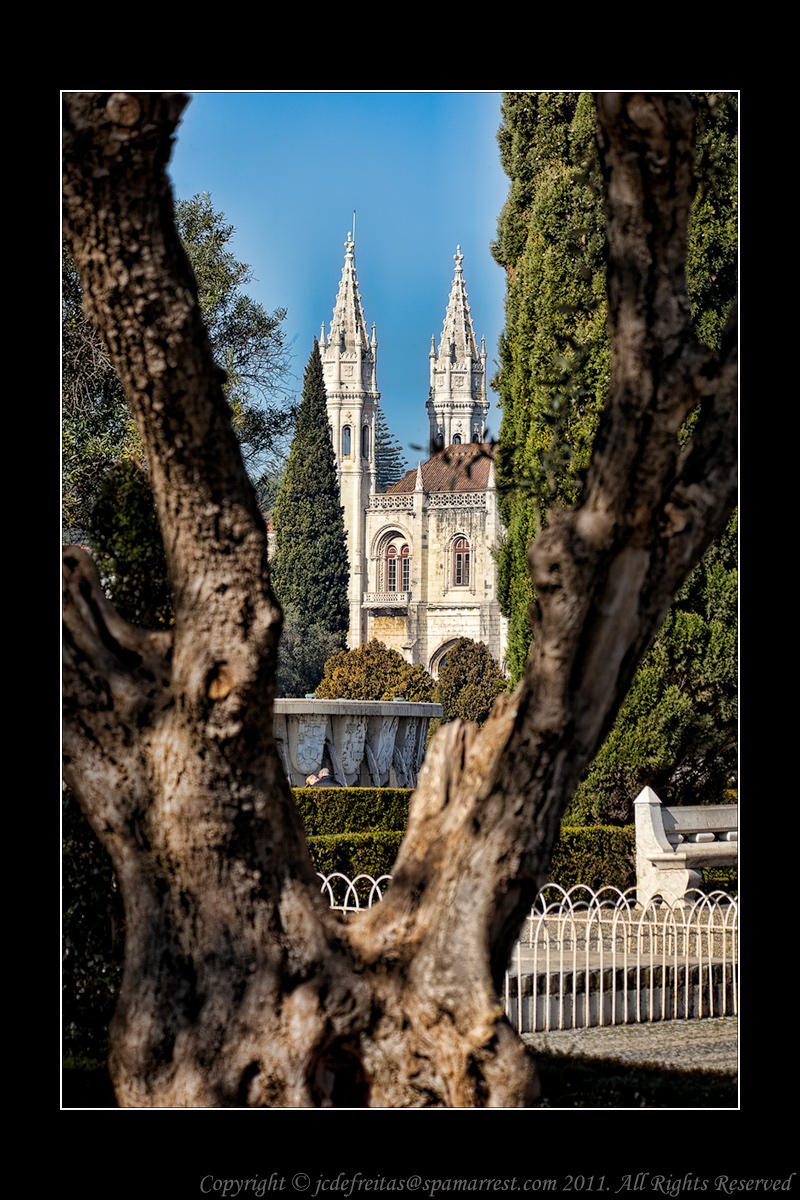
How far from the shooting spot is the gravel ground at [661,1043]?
20.6ft

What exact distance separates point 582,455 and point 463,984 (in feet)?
30.2

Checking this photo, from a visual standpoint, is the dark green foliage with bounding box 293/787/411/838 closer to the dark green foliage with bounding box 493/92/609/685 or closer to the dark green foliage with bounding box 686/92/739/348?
the dark green foliage with bounding box 493/92/609/685

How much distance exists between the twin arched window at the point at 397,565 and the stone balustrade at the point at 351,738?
5086 cm

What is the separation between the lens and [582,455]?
41.2ft

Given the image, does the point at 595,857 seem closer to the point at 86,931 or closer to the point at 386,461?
the point at 86,931

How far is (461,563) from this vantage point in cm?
6731

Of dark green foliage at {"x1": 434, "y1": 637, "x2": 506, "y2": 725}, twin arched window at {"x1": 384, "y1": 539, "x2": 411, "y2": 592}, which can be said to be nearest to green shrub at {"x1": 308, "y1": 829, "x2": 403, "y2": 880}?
dark green foliage at {"x1": 434, "y1": 637, "x2": 506, "y2": 725}

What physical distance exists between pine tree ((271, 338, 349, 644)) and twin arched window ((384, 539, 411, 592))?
16.5 m

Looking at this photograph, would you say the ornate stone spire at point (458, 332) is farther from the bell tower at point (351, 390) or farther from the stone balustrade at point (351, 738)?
the stone balustrade at point (351, 738)

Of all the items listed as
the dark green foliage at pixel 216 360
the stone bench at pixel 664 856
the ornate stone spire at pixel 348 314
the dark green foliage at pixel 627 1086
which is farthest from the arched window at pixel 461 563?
the dark green foliage at pixel 627 1086

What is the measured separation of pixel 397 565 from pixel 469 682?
1593 centimetres

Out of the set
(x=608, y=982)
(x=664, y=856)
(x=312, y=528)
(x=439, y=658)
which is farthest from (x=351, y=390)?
(x=608, y=982)

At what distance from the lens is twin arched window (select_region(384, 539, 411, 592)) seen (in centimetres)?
6869
